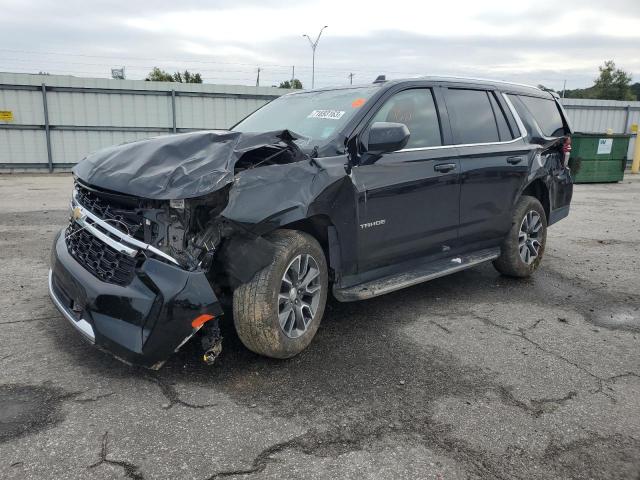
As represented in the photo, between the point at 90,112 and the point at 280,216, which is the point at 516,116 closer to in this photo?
the point at 280,216

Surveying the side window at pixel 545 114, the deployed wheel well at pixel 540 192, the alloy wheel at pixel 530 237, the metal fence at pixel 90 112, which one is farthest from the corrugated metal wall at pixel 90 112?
the alloy wheel at pixel 530 237

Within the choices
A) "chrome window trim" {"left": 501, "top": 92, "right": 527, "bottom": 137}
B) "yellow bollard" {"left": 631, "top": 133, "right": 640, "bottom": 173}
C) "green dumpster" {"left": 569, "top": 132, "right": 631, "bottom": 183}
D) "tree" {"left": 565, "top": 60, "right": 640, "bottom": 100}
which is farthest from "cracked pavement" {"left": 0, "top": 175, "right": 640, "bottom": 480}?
"tree" {"left": 565, "top": 60, "right": 640, "bottom": 100}

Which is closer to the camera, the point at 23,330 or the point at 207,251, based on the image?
the point at 207,251

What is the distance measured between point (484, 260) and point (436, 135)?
1.28m

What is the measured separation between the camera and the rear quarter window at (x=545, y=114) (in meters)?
5.63

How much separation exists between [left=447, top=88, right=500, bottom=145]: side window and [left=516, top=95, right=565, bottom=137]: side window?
740mm

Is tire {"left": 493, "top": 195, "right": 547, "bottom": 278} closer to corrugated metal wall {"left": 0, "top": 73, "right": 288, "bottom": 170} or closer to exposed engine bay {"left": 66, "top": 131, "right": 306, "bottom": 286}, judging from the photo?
exposed engine bay {"left": 66, "top": 131, "right": 306, "bottom": 286}

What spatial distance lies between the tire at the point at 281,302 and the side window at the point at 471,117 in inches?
77.2

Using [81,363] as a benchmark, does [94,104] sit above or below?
above

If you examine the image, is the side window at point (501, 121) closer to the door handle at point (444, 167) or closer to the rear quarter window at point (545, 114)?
the rear quarter window at point (545, 114)

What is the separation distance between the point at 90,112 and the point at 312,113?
51.3 ft

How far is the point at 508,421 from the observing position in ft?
9.32

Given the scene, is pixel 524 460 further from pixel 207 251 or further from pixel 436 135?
pixel 436 135

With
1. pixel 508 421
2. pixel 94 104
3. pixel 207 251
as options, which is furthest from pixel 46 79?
pixel 508 421
